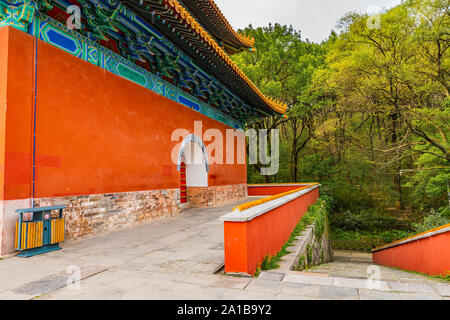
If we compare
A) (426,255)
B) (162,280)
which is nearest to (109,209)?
(162,280)

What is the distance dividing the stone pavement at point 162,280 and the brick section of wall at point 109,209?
1.41ft

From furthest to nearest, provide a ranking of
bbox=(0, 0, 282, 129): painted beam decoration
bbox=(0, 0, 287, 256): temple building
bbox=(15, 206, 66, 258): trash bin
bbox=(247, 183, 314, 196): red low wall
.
A: bbox=(247, 183, 314, 196): red low wall < bbox=(0, 0, 282, 129): painted beam decoration < bbox=(0, 0, 287, 256): temple building < bbox=(15, 206, 66, 258): trash bin

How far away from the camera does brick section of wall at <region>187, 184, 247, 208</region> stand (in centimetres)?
991

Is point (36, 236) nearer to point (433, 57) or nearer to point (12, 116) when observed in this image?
point (12, 116)

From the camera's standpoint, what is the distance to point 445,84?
33.5ft

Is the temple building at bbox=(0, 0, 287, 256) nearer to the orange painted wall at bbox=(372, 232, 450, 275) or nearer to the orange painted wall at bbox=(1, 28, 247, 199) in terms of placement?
the orange painted wall at bbox=(1, 28, 247, 199)

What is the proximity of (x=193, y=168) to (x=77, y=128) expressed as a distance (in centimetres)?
528

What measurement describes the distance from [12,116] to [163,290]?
10.9ft

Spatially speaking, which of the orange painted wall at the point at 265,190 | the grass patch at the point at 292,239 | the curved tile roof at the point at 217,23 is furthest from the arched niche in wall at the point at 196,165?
the orange painted wall at the point at 265,190

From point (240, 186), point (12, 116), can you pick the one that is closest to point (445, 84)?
point (240, 186)

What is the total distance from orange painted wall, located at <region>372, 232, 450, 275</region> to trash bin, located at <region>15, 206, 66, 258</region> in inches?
239

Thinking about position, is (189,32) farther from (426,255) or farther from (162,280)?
(426,255)

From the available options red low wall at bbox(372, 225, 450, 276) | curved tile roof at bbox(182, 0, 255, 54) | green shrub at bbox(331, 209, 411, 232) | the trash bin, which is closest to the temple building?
the trash bin

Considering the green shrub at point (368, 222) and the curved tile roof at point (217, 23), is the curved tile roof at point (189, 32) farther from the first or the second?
the green shrub at point (368, 222)
